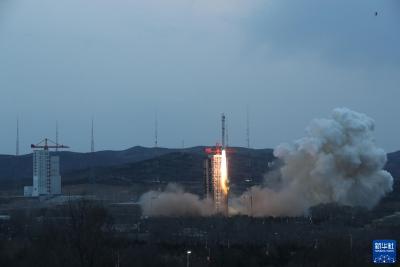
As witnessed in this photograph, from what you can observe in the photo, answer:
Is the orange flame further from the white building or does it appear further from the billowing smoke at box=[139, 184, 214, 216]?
the white building

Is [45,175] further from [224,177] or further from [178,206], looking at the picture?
[224,177]

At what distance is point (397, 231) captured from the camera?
80250 millimetres

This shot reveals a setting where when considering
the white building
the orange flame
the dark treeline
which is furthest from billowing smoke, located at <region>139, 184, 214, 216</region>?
the white building

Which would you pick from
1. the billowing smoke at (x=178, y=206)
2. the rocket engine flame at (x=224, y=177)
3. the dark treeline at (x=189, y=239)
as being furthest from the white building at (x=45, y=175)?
the rocket engine flame at (x=224, y=177)

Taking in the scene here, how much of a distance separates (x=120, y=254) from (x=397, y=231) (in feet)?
100

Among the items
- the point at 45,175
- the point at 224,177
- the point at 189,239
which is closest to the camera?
the point at 189,239

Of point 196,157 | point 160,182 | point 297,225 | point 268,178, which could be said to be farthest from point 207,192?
point 196,157

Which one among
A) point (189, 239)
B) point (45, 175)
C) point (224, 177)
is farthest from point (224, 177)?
point (45, 175)

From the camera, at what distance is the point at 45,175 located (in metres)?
152

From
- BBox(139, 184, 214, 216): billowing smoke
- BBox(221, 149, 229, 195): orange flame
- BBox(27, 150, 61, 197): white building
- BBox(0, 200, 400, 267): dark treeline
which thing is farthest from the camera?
BBox(27, 150, 61, 197): white building

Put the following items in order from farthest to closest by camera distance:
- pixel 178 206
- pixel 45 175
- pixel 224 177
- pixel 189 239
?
pixel 45 175, pixel 178 206, pixel 224 177, pixel 189 239

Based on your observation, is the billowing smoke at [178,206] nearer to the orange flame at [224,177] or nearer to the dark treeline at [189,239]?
the orange flame at [224,177]

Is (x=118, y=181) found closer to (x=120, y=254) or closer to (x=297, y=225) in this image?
(x=297, y=225)

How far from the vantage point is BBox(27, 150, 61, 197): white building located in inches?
5935
